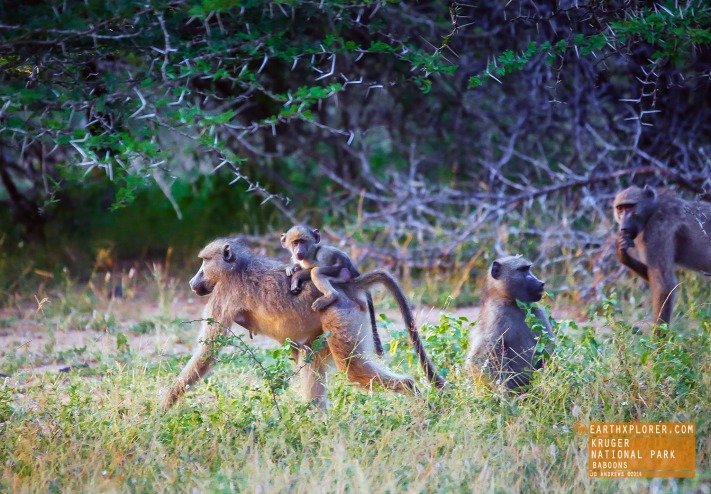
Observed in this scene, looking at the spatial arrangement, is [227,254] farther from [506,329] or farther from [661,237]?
[661,237]

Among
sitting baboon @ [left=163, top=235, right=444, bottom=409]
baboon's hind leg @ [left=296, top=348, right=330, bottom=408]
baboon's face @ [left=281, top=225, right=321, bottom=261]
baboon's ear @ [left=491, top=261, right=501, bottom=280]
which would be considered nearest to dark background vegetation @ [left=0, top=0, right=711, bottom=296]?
baboon's face @ [left=281, top=225, right=321, bottom=261]

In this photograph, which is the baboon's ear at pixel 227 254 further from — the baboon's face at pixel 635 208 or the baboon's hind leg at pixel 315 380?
the baboon's face at pixel 635 208

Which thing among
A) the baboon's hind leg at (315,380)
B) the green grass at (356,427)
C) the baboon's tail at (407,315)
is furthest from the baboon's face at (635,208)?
the baboon's hind leg at (315,380)

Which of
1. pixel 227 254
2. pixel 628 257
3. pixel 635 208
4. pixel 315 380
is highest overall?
pixel 635 208

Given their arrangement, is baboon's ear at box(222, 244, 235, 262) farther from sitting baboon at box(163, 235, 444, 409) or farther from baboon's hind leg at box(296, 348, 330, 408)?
baboon's hind leg at box(296, 348, 330, 408)

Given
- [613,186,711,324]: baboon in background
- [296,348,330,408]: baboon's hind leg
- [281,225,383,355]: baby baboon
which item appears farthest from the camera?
[613,186,711,324]: baboon in background

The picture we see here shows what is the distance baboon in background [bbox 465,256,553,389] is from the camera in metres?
4.94

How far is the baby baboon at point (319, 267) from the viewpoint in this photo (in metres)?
4.93

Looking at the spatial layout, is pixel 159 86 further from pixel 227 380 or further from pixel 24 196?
pixel 24 196

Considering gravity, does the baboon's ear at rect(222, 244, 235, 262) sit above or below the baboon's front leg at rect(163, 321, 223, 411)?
above

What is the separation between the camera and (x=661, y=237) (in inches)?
254

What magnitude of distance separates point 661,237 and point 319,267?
270 cm

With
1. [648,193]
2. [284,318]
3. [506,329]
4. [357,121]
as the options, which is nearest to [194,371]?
[284,318]

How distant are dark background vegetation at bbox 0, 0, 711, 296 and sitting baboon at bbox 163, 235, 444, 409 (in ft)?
1.93
